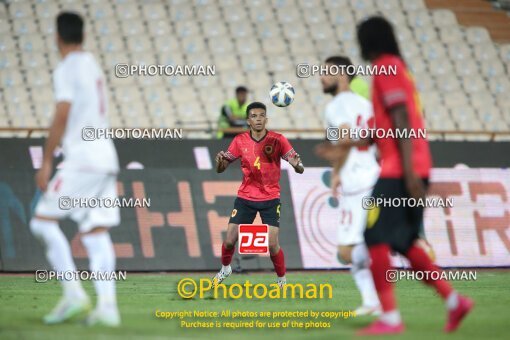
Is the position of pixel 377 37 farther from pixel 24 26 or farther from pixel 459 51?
pixel 459 51

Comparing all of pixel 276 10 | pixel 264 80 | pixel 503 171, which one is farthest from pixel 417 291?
pixel 276 10

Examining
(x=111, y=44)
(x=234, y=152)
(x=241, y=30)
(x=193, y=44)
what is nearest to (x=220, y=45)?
(x=193, y=44)

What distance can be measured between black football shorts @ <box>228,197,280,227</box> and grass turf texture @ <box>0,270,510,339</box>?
128cm

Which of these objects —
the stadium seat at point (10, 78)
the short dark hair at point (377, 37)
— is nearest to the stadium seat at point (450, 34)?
the stadium seat at point (10, 78)

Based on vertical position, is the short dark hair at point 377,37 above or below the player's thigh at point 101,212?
above

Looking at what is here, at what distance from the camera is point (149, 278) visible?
53.7 ft

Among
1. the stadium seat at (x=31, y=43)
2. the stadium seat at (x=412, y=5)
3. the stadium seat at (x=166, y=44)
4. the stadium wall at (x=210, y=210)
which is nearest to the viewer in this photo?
the stadium wall at (x=210, y=210)

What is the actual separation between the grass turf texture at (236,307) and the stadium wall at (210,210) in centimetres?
51

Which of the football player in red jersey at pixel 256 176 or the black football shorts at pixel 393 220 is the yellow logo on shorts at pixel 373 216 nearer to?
the black football shorts at pixel 393 220

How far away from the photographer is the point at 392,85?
812 centimetres

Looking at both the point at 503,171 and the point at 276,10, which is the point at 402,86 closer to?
the point at 503,171

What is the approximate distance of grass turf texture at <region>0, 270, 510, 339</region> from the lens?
832 centimetres

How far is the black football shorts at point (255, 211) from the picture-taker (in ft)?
46.1

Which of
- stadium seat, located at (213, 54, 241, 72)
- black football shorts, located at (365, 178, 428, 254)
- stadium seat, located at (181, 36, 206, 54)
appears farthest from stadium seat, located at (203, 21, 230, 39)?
black football shorts, located at (365, 178, 428, 254)
